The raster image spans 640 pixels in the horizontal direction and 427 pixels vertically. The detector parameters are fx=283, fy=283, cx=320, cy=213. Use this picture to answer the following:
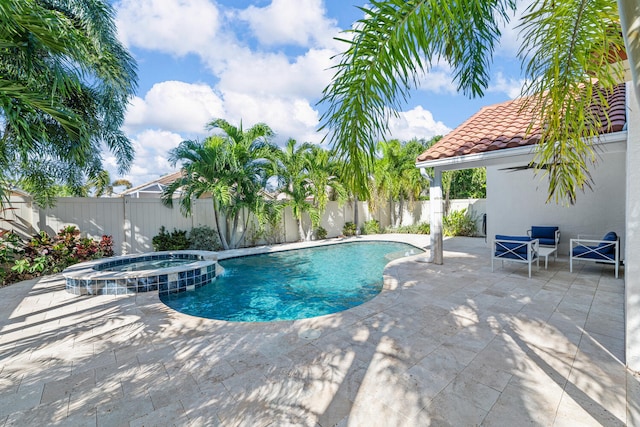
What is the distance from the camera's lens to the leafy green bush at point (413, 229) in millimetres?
17750

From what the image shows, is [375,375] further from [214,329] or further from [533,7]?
[533,7]

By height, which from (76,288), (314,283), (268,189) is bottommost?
(314,283)

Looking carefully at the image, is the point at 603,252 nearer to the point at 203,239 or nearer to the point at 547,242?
the point at 547,242

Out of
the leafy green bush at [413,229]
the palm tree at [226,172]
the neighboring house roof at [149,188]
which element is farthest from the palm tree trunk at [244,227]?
the neighboring house roof at [149,188]

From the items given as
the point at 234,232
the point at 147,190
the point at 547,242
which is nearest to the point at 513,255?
the point at 547,242

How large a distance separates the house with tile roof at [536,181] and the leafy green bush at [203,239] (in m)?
9.46

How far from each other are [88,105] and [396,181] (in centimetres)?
1471

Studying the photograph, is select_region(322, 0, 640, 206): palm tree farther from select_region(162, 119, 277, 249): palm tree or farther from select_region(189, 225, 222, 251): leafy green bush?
select_region(189, 225, 222, 251): leafy green bush

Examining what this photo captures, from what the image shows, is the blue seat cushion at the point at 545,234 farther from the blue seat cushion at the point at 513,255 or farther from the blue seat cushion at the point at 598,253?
the blue seat cushion at the point at 513,255

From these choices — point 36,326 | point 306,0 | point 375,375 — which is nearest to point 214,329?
point 375,375

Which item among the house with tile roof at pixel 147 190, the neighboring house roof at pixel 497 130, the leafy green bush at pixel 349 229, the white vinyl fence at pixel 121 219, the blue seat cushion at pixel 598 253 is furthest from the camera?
the house with tile roof at pixel 147 190

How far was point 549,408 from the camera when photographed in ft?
8.77

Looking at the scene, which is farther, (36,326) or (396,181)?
(396,181)

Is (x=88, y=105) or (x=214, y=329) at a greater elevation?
(x=88, y=105)
